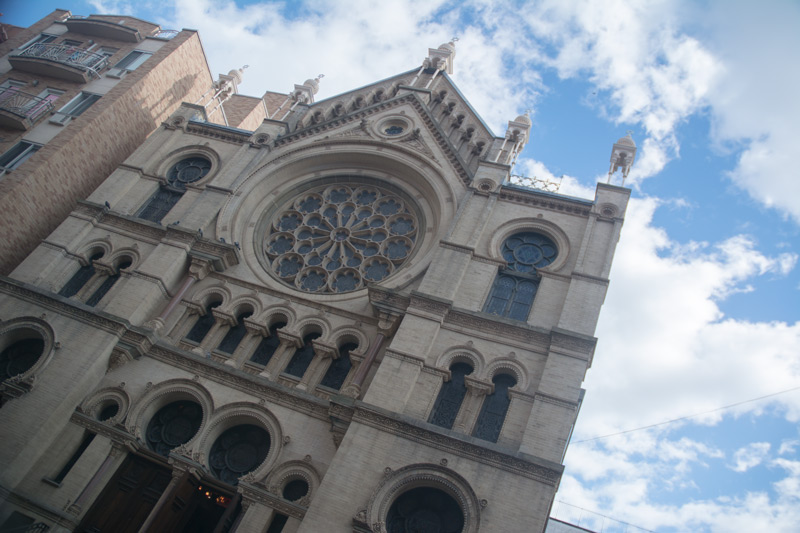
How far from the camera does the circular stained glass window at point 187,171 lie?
2398 cm

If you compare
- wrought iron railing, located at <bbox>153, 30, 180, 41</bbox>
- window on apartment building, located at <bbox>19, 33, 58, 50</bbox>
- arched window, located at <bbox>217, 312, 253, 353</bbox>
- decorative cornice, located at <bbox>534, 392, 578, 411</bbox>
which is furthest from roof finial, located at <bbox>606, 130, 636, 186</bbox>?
window on apartment building, located at <bbox>19, 33, 58, 50</bbox>

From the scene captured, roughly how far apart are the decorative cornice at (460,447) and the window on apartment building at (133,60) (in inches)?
787

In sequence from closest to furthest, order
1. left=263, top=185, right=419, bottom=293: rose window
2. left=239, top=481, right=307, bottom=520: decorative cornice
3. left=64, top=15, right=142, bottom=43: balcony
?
1. left=239, top=481, right=307, bottom=520: decorative cornice
2. left=263, top=185, right=419, bottom=293: rose window
3. left=64, top=15, right=142, bottom=43: balcony

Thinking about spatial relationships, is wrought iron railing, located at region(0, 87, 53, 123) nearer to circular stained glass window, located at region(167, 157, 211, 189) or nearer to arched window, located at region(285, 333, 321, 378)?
circular stained glass window, located at region(167, 157, 211, 189)

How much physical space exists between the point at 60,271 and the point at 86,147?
228 inches

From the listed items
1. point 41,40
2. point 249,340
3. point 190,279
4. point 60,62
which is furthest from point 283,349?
point 41,40

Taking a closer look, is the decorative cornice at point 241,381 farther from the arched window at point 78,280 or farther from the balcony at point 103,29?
the balcony at point 103,29

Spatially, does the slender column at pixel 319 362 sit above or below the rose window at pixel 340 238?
below

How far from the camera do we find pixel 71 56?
2698 centimetres

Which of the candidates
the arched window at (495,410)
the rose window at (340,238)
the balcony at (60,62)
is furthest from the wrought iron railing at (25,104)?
the arched window at (495,410)

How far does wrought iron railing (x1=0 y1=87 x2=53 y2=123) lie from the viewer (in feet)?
80.2

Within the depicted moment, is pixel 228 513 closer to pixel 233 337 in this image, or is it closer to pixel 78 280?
pixel 233 337

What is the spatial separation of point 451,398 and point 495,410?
1180 mm

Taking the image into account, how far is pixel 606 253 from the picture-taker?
1888 centimetres
